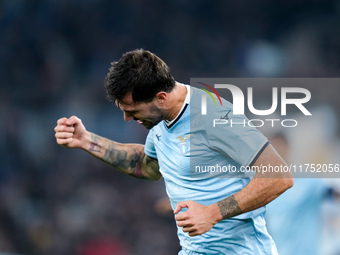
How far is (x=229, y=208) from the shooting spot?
8.57ft

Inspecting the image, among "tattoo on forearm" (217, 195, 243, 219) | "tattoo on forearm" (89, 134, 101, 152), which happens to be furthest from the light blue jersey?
"tattoo on forearm" (89, 134, 101, 152)

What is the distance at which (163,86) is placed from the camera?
3020 millimetres

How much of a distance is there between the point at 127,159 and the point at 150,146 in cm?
24

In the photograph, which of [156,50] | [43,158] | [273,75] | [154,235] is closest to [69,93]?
[43,158]

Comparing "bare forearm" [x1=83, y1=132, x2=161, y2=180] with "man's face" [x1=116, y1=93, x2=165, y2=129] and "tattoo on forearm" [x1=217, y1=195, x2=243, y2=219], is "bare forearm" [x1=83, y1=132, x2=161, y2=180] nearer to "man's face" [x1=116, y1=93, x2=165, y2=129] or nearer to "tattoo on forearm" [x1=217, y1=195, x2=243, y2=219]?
"man's face" [x1=116, y1=93, x2=165, y2=129]

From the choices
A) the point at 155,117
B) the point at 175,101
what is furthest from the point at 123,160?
the point at 175,101

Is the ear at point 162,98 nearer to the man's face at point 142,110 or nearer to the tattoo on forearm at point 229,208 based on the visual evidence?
the man's face at point 142,110

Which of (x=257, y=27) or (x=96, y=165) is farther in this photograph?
(x=257, y=27)

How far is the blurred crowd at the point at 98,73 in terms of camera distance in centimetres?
737

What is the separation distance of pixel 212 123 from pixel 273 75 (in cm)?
575

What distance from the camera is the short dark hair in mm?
2969

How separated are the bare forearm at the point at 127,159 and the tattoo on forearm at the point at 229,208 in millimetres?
1029

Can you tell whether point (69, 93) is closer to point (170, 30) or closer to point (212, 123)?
point (170, 30)

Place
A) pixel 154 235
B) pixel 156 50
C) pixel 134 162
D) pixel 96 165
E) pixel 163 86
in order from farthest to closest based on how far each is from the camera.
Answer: pixel 156 50, pixel 96 165, pixel 154 235, pixel 134 162, pixel 163 86
